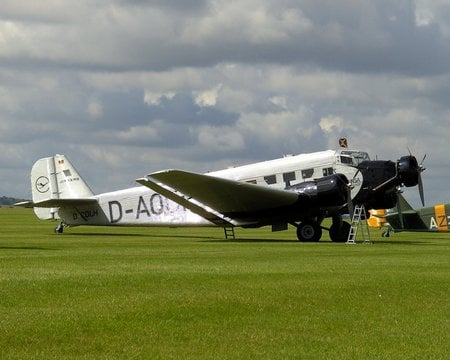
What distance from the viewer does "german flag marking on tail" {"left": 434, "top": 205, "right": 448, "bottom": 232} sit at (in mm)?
41438

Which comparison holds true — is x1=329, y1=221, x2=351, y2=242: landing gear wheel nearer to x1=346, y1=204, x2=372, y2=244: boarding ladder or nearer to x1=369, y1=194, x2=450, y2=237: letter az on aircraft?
x1=346, y1=204, x2=372, y2=244: boarding ladder

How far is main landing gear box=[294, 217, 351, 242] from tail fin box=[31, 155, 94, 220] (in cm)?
1455

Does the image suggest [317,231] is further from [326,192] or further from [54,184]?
[54,184]

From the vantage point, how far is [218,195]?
108 feet

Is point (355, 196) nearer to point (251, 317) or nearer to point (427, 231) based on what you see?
point (427, 231)

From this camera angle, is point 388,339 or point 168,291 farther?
point 168,291

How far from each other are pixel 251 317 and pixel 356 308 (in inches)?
70.5

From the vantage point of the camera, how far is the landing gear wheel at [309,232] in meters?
32.8

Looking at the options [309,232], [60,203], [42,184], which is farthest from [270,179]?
[42,184]

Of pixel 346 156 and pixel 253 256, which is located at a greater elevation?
pixel 346 156

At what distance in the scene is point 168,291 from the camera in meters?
13.3

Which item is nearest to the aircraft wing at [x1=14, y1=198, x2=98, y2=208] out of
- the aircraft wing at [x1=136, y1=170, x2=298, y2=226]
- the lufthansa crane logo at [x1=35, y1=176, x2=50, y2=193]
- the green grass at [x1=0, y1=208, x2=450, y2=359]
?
the lufthansa crane logo at [x1=35, y1=176, x2=50, y2=193]

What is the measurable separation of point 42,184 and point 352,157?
1924cm

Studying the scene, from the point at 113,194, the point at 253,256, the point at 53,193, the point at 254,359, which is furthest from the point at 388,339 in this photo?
the point at 53,193
